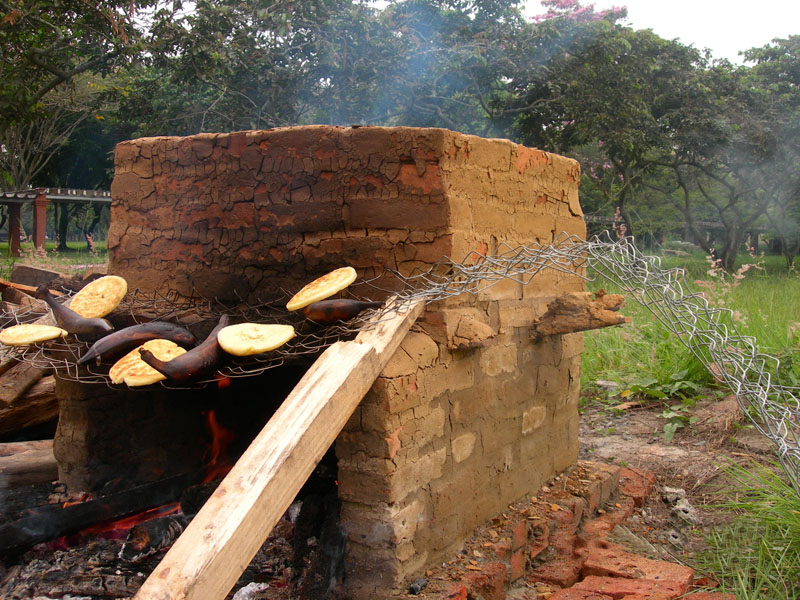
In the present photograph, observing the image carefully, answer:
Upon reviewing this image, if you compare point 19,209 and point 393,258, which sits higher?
point 19,209

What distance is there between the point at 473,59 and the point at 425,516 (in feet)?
34.1

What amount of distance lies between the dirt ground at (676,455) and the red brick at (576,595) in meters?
0.74

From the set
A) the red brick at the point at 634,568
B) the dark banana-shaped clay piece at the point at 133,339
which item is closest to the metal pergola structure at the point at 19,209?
the dark banana-shaped clay piece at the point at 133,339

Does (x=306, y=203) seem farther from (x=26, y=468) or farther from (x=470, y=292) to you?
(x=26, y=468)

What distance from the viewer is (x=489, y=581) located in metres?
2.68

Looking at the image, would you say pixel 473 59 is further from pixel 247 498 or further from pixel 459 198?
pixel 247 498

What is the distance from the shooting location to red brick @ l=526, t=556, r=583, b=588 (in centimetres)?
305

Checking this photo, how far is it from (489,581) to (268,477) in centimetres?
124

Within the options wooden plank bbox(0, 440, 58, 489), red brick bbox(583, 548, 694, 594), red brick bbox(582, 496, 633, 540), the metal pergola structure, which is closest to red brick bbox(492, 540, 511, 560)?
red brick bbox(583, 548, 694, 594)

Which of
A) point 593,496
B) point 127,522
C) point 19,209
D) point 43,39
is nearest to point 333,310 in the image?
point 127,522

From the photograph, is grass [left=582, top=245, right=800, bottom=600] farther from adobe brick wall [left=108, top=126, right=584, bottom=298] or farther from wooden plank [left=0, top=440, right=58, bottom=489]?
wooden plank [left=0, top=440, right=58, bottom=489]

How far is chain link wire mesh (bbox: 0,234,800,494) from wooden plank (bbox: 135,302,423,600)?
0.20 metres

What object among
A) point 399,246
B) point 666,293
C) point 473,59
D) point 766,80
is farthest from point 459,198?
point 766,80

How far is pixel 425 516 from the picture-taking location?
106 inches
